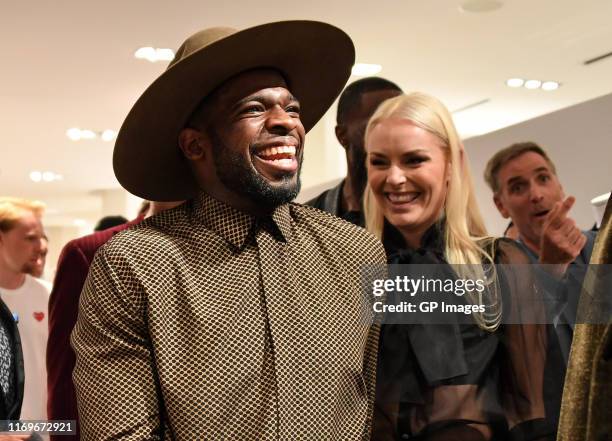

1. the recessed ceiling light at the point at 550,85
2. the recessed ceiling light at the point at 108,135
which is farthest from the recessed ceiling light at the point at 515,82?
the recessed ceiling light at the point at 108,135

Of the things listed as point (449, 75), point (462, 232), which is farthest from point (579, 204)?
point (449, 75)

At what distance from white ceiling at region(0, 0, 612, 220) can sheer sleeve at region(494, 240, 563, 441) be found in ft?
2.65

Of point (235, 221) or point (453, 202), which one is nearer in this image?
point (235, 221)

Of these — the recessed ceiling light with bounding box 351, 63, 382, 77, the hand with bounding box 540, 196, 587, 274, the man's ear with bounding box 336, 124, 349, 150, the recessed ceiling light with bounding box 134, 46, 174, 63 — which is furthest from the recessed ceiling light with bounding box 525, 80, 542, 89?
the recessed ceiling light with bounding box 134, 46, 174, 63

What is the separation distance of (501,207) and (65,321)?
0.96 metres

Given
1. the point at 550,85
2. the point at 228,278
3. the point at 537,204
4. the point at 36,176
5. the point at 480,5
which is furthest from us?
the point at 36,176

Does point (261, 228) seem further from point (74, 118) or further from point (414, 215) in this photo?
point (74, 118)

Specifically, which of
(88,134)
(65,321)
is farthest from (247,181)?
(88,134)

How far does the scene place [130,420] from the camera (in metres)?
1.23

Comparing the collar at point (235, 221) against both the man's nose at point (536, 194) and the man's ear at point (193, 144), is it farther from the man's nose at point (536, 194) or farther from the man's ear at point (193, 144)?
the man's nose at point (536, 194)

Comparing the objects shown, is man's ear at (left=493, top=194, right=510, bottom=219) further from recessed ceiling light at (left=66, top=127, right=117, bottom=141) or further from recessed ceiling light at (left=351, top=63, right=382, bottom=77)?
recessed ceiling light at (left=66, top=127, right=117, bottom=141)

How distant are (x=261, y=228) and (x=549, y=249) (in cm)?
64

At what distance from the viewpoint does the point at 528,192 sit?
1.84m

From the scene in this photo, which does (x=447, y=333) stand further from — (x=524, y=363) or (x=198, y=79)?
(x=198, y=79)
